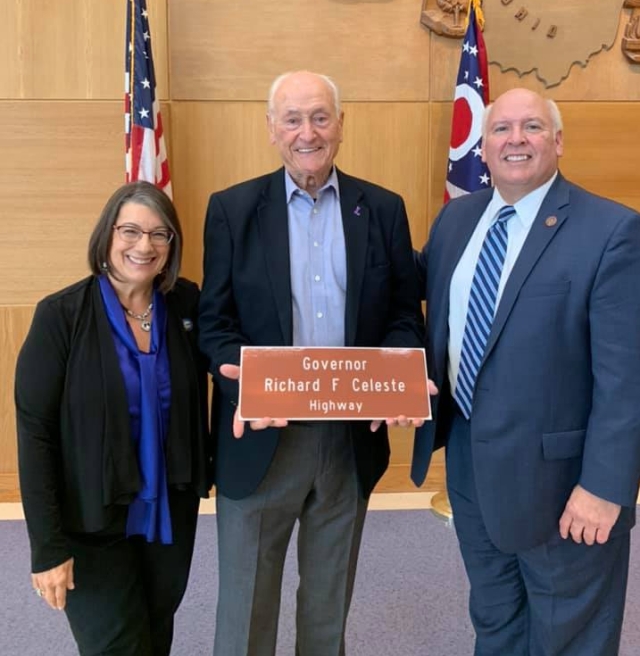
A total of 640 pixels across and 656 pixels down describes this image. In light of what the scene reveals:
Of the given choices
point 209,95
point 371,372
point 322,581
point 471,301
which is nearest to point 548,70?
point 209,95

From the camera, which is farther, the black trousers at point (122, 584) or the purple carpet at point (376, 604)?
the purple carpet at point (376, 604)

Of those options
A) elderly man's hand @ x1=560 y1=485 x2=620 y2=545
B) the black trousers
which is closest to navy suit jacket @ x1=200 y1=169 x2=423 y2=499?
the black trousers

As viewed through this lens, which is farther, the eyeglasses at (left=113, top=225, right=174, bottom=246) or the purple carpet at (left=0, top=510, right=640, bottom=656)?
the purple carpet at (left=0, top=510, right=640, bottom=656)

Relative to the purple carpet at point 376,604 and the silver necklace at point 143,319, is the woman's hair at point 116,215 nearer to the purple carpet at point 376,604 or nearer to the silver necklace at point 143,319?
the silver necklace at point 143,319

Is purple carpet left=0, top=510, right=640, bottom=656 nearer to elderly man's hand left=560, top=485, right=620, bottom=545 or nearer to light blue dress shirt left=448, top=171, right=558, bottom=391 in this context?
elderly man's hand left=560, top=485, right=620, bottom=545

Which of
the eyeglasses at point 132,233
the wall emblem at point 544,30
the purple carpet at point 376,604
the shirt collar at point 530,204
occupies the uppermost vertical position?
the wall emblem at point 544,30

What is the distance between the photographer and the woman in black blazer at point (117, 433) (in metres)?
1.58

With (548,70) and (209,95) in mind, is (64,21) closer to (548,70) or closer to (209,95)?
(209,95)

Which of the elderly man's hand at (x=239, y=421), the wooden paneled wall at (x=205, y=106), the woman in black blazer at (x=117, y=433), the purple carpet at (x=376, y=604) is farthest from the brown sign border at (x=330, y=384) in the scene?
the wooden paneled wall at (x=205, y=106)

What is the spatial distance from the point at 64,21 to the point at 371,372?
8.92ft

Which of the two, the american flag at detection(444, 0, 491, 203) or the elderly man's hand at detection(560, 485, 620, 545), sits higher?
the american flag at detection(444, 0, 491, 203)

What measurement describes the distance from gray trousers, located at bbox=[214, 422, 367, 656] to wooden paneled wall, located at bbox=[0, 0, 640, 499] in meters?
2.03

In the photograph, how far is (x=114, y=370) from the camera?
1.60 metres

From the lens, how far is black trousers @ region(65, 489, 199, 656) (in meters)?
1.67
